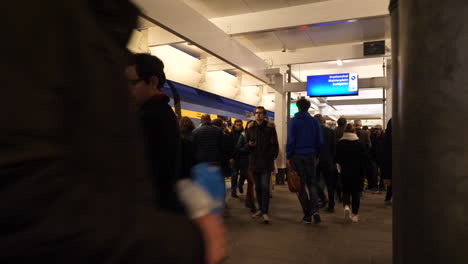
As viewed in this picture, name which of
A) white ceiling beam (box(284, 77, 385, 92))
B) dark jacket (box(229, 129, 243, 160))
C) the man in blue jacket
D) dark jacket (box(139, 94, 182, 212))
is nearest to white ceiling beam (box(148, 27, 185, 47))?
dark jacket (box(229, 129, 243, 160))

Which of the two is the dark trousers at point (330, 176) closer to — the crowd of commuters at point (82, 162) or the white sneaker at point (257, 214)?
the white sneaker at point (257, 214)

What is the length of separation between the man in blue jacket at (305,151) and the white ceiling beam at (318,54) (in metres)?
5.31

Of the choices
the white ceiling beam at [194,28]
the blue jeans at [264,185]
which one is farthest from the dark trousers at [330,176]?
the white ceiling beam at [194,28]

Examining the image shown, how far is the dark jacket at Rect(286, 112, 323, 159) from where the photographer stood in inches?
205

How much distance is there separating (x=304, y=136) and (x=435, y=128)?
138 inches

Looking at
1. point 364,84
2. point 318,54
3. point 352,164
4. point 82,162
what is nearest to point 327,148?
point 352,164

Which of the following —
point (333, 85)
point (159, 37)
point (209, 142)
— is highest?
point (159, 37)

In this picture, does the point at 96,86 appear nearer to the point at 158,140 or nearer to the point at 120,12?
the point at 120,12

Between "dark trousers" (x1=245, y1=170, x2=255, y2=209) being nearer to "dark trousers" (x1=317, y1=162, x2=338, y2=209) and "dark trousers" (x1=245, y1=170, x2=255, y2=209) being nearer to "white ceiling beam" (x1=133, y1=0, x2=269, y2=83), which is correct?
"dark trousers" (x1=317, y1=162, x2=338, y2=209)

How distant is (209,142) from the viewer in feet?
18.8

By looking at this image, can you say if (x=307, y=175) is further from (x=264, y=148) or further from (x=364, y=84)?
(x=364, y=84)

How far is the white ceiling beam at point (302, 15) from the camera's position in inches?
261

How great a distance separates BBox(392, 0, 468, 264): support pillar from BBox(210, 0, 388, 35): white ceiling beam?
5.29 m

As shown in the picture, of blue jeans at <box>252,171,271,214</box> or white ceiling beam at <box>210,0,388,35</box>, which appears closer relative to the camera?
blue jeans at <box>252,171,271,214</box>
